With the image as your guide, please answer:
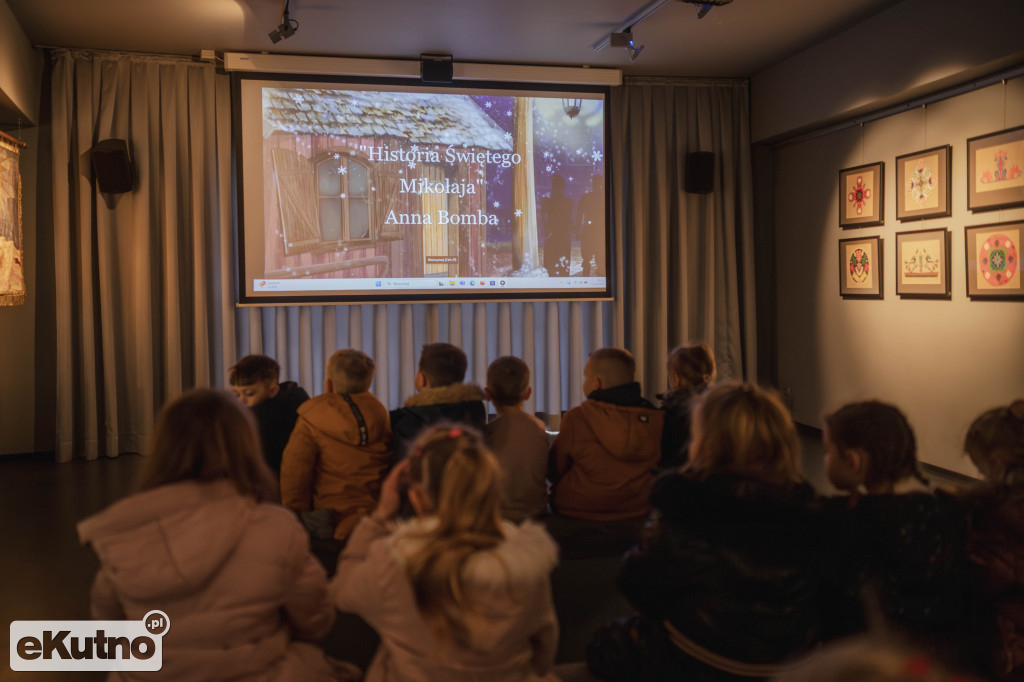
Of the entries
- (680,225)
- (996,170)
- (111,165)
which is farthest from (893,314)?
(111,165)

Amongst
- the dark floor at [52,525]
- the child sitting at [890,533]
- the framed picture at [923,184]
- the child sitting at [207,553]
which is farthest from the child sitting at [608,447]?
the framed picture at [923,184]

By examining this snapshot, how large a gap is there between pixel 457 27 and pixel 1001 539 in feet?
13.6

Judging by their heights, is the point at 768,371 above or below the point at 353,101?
below

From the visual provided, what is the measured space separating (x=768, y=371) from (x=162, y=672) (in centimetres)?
574

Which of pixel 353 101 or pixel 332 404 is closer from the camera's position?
pixel 332 404

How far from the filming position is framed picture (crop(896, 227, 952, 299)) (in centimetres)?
463

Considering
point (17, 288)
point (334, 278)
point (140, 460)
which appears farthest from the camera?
point (334, 278)

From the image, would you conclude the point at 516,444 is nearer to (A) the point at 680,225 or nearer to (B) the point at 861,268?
(B) the point at 861,268

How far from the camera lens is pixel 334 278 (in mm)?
5625

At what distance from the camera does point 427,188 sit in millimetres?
5734

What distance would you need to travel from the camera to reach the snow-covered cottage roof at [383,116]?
5484mm

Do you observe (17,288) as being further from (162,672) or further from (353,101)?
(162,672)

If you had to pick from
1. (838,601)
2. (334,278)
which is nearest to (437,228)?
(334,278)

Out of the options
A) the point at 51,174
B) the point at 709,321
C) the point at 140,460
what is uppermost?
the point at 51,174
